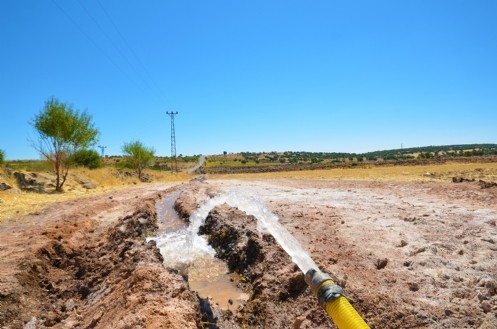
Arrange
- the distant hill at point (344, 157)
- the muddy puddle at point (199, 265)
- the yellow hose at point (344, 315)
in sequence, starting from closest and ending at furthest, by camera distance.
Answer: the yellow hose at point (344, 315) < the muddy puddle at point (199, 265) < the distant hill at point (344, 157)

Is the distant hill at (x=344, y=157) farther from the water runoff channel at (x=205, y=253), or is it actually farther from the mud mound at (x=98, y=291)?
the mud mound at (x=98, y=291)

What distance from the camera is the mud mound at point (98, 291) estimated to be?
466 centimetres

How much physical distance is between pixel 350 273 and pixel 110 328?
3671 millimetres

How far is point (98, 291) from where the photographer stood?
6.65 metres

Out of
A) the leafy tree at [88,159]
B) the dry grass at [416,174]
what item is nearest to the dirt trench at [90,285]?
the dry grass at [416,174]

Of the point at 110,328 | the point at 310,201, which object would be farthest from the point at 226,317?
the point at 310,201

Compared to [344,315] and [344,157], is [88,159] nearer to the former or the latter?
[344,315]

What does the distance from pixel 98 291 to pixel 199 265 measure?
2.66m

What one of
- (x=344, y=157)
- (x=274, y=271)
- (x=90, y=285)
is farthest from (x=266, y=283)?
(x=344, y=157)

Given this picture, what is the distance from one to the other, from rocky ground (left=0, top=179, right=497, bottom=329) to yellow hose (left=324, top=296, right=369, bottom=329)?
201 centimetres

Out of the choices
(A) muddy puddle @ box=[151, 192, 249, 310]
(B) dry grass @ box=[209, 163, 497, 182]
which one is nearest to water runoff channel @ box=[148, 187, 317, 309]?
(A) muddy puddle @ box=[151, 192, 249, 310]

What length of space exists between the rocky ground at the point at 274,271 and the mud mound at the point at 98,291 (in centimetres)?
2

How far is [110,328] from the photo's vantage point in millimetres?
4324

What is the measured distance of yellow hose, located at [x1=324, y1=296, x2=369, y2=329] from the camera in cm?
289
